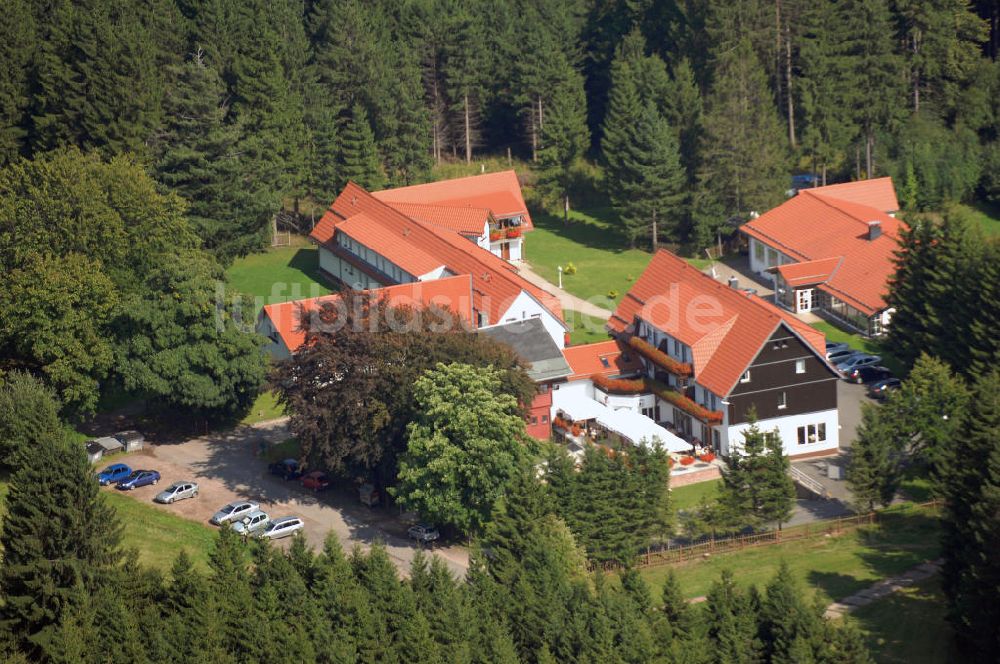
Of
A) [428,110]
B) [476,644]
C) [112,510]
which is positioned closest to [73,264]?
[112,510]

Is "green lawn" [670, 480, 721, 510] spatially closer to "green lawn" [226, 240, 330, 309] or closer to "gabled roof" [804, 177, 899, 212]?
"green lawn" [226, 240, 330, 309]

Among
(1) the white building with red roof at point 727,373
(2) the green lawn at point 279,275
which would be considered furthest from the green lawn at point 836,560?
(2) the green lawn at point 279,275

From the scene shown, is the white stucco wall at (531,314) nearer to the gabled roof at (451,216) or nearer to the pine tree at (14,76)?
the gabled roof at (451,216)

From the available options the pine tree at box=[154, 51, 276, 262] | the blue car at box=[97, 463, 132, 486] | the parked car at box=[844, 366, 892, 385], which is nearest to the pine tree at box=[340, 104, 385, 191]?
the pine tree at box=[154, 51, 276, 262]

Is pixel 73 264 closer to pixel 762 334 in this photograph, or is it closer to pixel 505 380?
pixel 505 380

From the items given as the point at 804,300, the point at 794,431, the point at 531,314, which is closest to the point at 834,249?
the point at 804,300

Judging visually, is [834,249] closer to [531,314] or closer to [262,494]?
[531,314]
